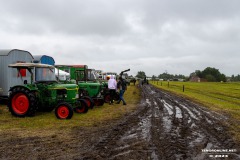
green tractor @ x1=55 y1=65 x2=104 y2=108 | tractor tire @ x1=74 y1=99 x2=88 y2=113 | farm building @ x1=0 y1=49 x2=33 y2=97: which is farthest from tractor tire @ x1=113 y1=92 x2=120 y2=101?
farm building @ x1=0 y1=49 x2=33 y2=97

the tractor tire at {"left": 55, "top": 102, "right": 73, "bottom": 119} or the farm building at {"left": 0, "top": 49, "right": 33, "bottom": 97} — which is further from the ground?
the farm building at {"left": 0, "top": 49, "right": 33, "bottom": 97}

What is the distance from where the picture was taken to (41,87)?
1101 cm

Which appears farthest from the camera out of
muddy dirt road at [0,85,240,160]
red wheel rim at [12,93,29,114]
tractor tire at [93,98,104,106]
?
tractor tire at [93,98,104,106]

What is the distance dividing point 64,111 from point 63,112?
0.06 metres

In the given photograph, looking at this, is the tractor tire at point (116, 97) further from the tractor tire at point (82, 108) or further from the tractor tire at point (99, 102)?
the tractor tire at point (82, 108)

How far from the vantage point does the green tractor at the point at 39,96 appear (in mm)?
10523

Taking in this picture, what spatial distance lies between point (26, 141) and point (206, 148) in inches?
185

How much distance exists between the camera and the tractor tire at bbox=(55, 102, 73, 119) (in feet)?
34.0

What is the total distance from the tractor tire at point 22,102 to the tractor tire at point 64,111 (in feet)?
3.33

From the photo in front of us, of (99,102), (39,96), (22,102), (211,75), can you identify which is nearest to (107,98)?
(99,102)

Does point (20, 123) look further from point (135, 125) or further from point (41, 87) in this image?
point (135, 125)

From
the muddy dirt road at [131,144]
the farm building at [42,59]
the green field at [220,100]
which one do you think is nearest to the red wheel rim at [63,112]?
the muddy dirt road at [131,144]

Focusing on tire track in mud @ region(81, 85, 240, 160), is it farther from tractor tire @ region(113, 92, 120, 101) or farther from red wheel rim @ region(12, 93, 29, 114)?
tractor tire @ region(113, 92, 120, 101)

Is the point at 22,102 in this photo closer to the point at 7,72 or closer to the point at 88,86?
the point at 7,72
